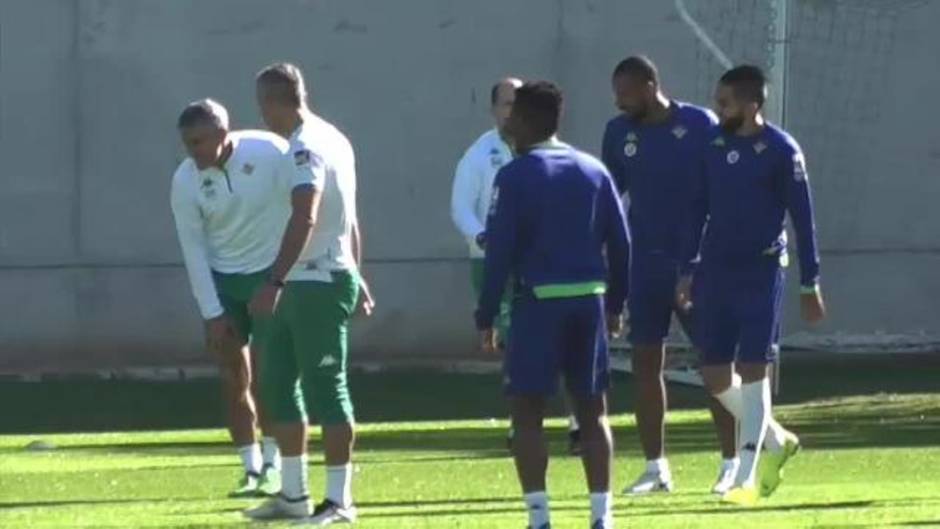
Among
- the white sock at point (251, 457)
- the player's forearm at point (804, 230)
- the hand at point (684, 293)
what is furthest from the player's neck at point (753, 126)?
the white sock at point (251, 457)

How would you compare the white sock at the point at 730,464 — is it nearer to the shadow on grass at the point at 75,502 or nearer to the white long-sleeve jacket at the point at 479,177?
the white long-sleeve jacket at the point at 479,177

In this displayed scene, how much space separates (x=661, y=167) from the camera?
12609mm

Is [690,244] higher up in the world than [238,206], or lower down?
lower down

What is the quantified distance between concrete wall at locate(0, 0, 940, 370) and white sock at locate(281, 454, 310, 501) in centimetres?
999

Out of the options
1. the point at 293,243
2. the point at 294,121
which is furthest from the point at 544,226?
the point at 294,121

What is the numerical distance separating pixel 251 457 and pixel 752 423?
98.2 inches

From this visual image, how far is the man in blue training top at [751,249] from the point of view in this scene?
11891 mm

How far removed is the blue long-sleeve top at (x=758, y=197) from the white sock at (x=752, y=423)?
52 cm

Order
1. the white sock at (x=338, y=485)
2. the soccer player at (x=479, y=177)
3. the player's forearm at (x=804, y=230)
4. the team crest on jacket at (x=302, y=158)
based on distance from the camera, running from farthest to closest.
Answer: the soccer player at (x=479, y=177) → the player's forearm at (x=804, y=230) → the white sock at (x=338, y=485) → the team crest on jacket at (x=302, y=158)

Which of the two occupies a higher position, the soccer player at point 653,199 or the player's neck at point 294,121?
the player's neck at point 294,121

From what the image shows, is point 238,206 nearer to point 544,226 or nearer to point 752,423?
point 752,423

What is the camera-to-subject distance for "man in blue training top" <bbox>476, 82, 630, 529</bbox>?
10211 millimetres

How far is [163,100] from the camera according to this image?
70.3ft

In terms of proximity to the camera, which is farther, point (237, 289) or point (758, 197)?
point (237, 289)
